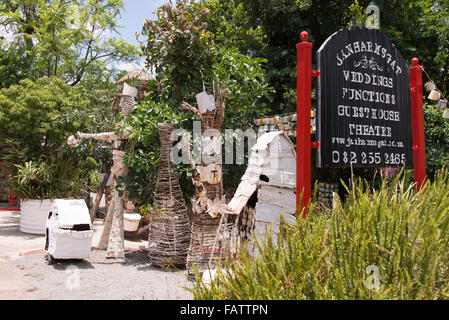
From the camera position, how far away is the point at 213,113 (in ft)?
20.8

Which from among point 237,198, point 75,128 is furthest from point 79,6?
point 237,198

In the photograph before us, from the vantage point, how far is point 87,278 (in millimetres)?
6238

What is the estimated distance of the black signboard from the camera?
14.7 feet

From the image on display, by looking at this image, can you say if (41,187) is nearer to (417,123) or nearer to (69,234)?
(69,234)

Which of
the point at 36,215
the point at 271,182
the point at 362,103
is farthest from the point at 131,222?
the point at 362,103

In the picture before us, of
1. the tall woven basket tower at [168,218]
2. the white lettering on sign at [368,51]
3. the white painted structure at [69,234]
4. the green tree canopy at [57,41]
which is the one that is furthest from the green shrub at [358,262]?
the green tree canopy at [57,41]

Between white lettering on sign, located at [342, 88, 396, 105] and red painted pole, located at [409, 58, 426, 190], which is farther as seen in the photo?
red painted pole, located at [409, 58, 426, 190]

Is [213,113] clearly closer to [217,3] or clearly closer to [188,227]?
[188,227]

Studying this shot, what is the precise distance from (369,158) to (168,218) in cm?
359

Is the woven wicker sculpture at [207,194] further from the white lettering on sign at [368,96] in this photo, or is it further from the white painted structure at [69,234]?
the white lettering on sign at [368,96]

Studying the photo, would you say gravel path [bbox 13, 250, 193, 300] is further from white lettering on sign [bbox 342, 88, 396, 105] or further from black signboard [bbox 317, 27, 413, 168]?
white lettering on sign [bbox 342, 88, 396, 105]

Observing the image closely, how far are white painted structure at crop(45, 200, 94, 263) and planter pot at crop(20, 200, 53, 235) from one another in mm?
3713

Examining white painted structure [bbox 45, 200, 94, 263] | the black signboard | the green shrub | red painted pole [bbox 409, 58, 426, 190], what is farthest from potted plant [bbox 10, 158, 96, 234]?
the green shrub
